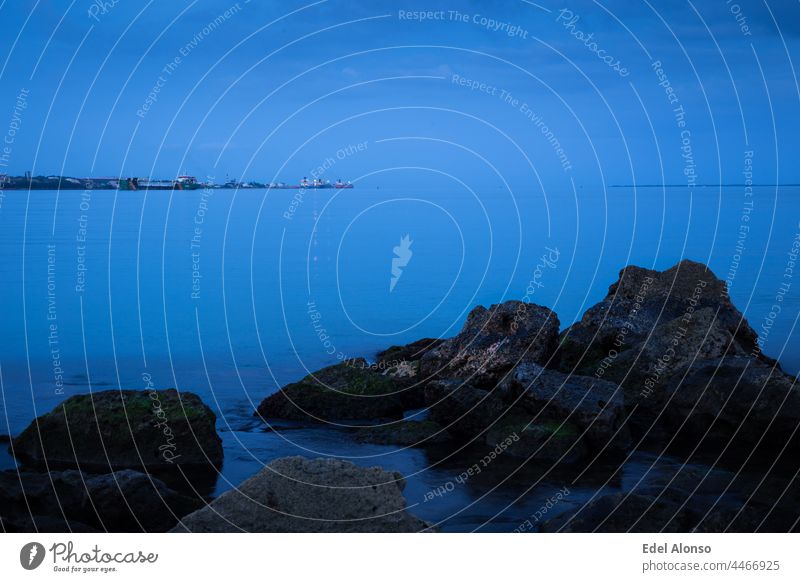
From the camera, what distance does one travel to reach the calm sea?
16375 millimetres

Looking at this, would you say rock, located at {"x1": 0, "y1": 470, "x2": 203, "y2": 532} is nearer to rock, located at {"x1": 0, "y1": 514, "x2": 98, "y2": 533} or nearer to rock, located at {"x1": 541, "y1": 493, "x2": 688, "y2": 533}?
rock, located at {"x1": 0, "y1": 514, "x2": 98, "y2": 533}

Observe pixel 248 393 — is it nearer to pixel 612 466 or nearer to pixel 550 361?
pixel 550 361

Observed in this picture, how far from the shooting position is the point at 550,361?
1828 cm

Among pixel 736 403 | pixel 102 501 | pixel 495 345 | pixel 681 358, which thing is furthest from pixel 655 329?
pixel 102 501

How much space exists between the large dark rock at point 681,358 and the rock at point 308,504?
6615 mm

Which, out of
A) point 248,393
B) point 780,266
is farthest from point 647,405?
point 780,266

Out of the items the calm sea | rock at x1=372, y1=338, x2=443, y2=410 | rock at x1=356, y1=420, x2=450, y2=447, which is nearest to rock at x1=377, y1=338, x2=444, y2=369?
rock at x1=372, y1=338, x2=443, y2=410

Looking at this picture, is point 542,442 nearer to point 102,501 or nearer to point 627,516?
point 627,516

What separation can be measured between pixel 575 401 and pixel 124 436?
6216 mm

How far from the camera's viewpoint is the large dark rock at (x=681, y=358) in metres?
15.0

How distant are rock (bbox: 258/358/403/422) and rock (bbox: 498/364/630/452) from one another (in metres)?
2.09

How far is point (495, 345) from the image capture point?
58.1ft

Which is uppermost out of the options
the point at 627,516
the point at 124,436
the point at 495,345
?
the point at 495,345

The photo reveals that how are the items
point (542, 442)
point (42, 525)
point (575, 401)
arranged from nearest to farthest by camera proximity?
point (42, 525)
point (542, 442)
point (575, 401)
